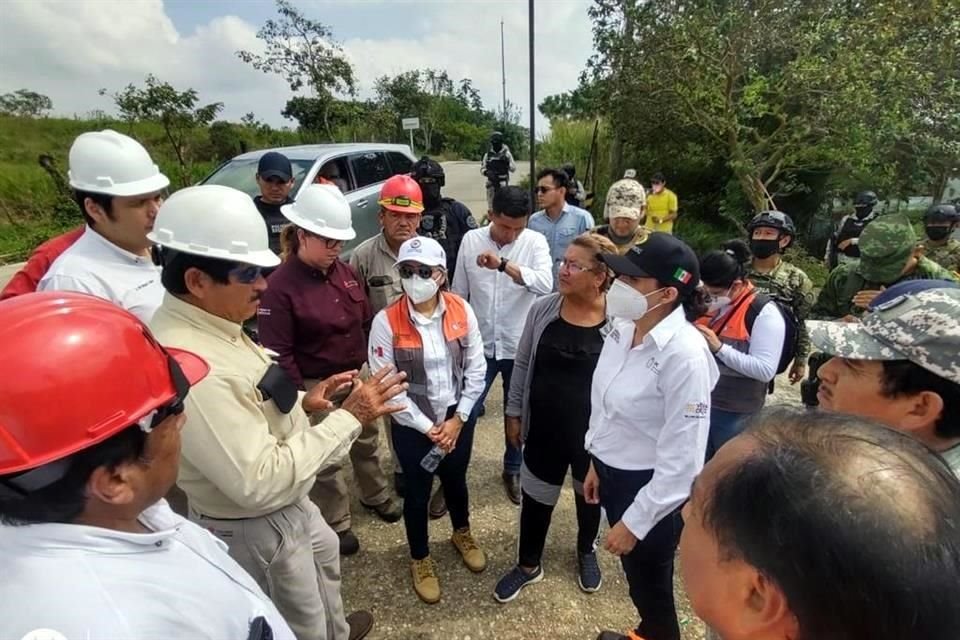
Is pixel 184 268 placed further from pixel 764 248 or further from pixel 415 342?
pixel 764 248

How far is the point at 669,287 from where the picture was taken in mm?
1868

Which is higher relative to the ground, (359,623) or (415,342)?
(415,342)

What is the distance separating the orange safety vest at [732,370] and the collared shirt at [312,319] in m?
1.97

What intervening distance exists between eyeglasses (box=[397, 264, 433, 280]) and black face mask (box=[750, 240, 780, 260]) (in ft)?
6.77

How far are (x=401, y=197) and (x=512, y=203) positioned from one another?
0.73 meters

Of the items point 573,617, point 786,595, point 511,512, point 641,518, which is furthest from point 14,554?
point 511,512

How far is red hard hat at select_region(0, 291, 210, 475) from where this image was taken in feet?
2.60

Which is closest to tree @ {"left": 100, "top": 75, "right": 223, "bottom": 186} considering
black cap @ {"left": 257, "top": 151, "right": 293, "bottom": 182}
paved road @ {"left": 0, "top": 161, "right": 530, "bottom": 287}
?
paved road @ {"left": 0, "top": 161, "right": 530, "bottom": 287}

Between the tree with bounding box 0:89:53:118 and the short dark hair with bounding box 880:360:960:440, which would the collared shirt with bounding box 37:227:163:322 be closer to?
the short dark hair with bounding box 880:360:960:440

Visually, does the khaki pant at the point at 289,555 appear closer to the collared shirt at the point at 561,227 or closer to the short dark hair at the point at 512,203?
the short dark hair at the point at 512,203

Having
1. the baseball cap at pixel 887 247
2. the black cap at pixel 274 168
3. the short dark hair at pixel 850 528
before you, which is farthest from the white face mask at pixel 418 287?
the baseball cap at pixel 887 247

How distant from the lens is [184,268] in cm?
149

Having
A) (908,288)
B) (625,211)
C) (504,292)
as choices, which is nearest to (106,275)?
(504,292)

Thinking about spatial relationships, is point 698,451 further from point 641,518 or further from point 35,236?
point 35,236
